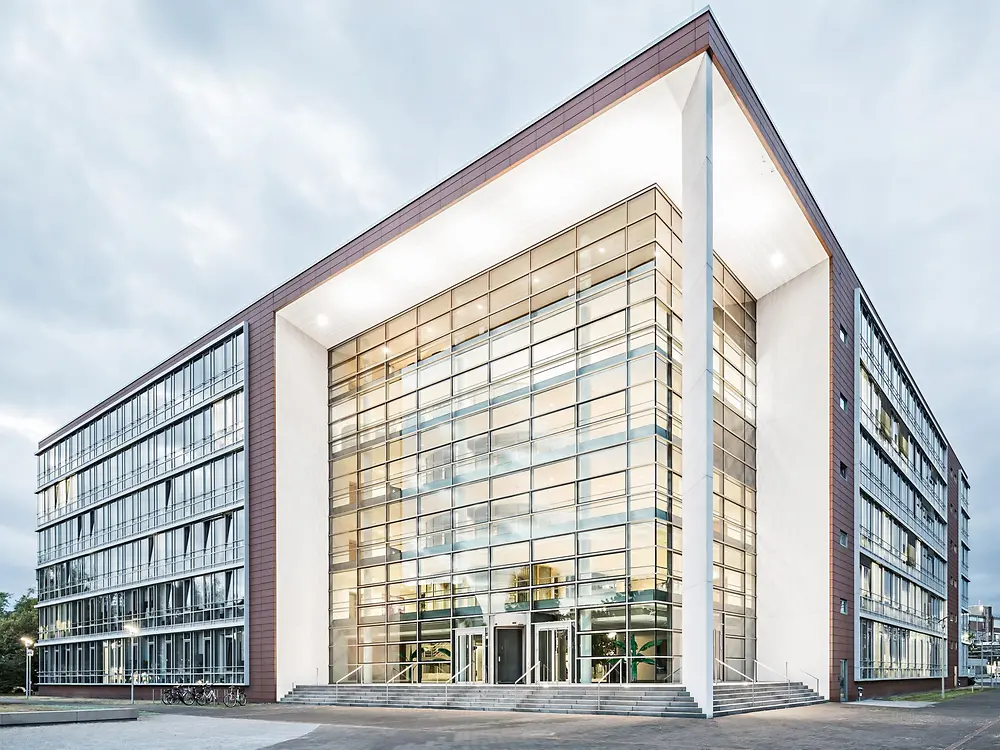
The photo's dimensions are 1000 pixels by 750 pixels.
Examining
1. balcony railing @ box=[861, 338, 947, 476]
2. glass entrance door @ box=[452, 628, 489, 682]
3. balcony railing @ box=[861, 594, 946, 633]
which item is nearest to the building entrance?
glass entrance door @ box=[452, 628, 489, 682]

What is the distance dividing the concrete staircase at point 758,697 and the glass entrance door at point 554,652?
5028 millimetres

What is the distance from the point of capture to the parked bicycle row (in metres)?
37.3

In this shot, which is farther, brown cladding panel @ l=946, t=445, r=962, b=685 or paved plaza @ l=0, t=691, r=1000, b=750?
brown cladding panel @ l=946, t=445, r=962, b=685

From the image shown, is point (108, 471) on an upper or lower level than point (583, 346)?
lower

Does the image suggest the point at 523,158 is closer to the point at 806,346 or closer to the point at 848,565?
the point at 806,346

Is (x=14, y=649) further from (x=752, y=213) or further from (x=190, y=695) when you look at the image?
(x=752, y=213)

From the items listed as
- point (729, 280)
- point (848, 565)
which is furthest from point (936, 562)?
point (729, 280)

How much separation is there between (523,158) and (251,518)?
19.7m

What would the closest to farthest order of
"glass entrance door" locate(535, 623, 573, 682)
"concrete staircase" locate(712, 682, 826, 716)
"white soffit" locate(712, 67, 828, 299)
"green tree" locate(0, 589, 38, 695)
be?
1. "concrete staircase" locate(712, 682, 826, 716)
2. "white soffit" locate(712, 67, 828, 299)
3. "glass entrance door" locate(535, 623, 573, 682)
4. "green tree" locate(0, 589, 38, 695)

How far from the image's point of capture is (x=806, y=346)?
114 feet

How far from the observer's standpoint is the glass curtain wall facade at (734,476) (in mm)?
31828

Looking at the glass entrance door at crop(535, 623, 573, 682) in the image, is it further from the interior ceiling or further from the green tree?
the green tree

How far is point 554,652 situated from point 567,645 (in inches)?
24.8

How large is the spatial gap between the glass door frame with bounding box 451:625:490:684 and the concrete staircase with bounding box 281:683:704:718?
2755 millimetres
